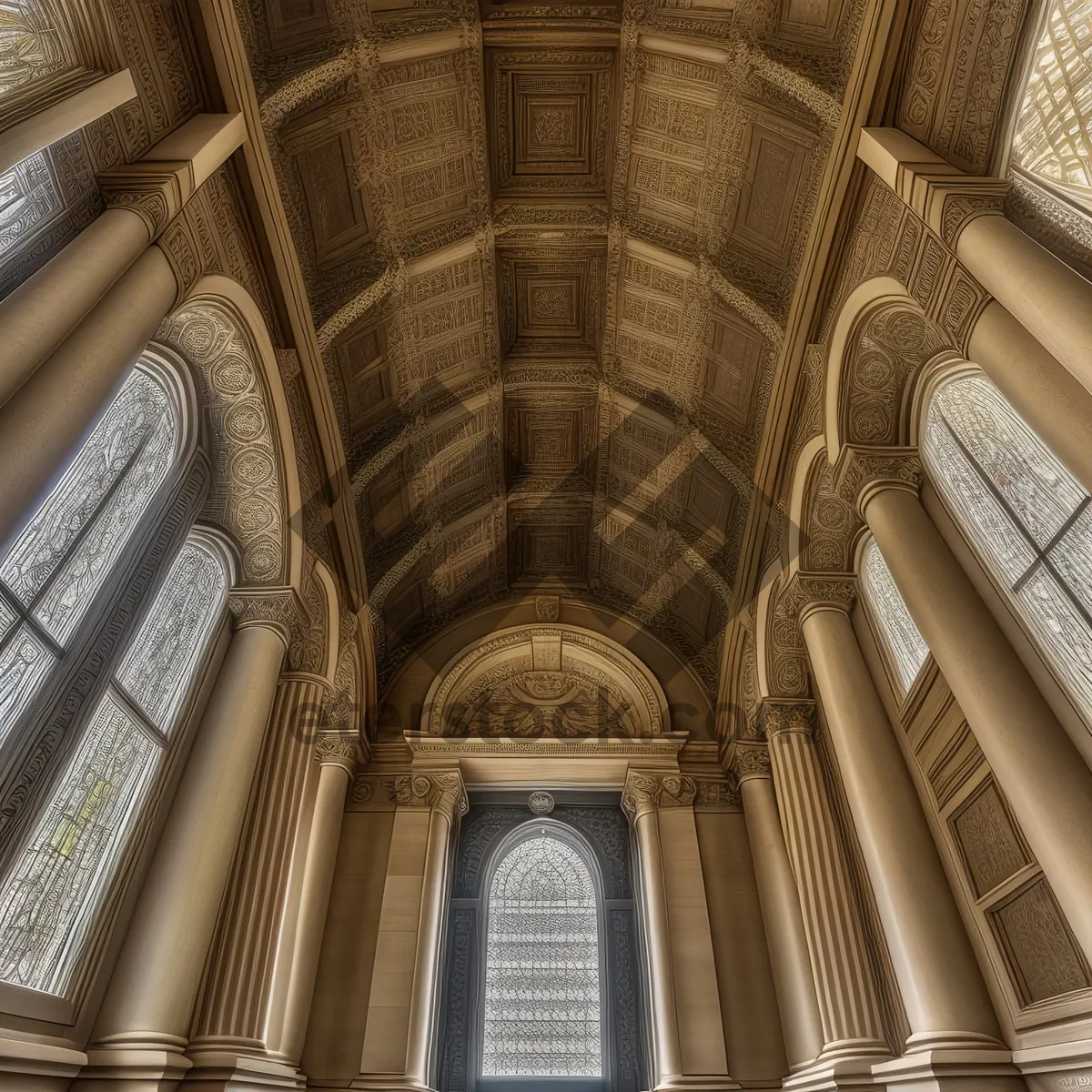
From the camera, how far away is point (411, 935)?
8.68m

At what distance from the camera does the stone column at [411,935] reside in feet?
25.7

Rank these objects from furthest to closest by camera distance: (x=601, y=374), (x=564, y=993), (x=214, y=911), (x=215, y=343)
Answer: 1. (x=601, y=374)
2. (x=564, y=993)
3. (x=215, y=343)
4. (x=214, y=911)

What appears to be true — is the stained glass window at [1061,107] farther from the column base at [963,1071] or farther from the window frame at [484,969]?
the window frame at [484,969]

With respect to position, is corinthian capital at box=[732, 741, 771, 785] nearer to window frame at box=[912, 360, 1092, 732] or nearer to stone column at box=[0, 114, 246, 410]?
window frame at box=[912, 360, 1092, 732]

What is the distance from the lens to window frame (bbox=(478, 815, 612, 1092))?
8594 mm

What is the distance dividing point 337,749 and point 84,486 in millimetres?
4922

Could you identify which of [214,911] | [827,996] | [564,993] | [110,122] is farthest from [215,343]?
[564,993]

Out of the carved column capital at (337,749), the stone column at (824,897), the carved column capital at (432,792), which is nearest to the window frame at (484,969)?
the carved column capital at (432,792)

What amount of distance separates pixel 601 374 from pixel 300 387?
4094 millimetres

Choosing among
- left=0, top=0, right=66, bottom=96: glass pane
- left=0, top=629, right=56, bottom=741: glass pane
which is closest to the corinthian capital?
left=0, top=629, right=56, bottom=741: glass pane

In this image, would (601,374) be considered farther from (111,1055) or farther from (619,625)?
(111,1055)

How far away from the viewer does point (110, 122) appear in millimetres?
4758

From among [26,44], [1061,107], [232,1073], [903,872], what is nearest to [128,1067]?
[232,1073]

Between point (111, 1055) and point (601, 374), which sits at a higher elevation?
point (601, 374)
